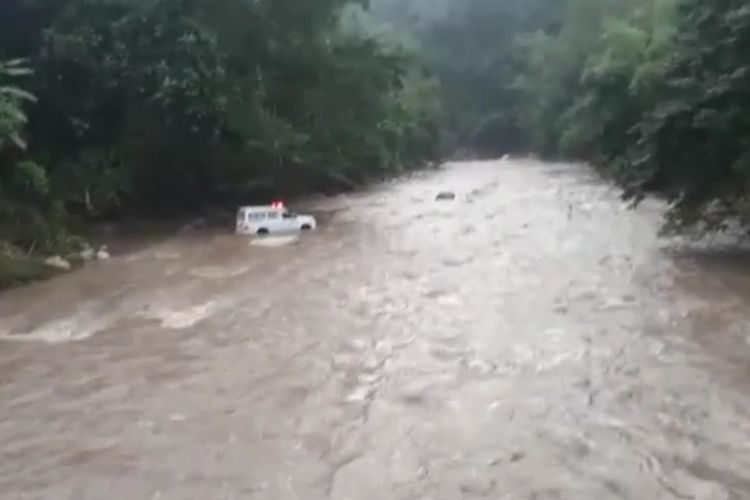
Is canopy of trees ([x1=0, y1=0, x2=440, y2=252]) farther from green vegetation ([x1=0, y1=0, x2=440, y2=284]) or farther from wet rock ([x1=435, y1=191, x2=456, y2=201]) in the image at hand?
wet rock ([x1=435, y1=191, x2=456, y2=201])

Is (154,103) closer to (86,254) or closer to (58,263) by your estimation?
(86,254)

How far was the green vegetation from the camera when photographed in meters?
26.6

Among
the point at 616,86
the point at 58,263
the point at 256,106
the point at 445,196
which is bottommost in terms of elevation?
the point at 445,196

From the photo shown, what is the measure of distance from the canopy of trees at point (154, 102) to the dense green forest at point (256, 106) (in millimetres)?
53

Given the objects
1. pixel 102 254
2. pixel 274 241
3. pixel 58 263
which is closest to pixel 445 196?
pixel 274 241

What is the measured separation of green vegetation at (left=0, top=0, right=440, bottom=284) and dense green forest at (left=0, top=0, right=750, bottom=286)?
52 mm

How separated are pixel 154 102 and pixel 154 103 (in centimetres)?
7

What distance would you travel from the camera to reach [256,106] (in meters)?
31.4

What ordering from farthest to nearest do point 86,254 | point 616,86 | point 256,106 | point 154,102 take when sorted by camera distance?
point 616,86
point 256,106
point 154,102
point 86,254

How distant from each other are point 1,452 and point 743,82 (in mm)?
14526

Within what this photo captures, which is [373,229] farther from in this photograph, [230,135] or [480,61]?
[480,61]

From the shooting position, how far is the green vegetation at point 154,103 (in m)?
26.6

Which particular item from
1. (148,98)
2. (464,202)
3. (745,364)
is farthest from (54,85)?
(745,364)

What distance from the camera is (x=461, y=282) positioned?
1894cm
